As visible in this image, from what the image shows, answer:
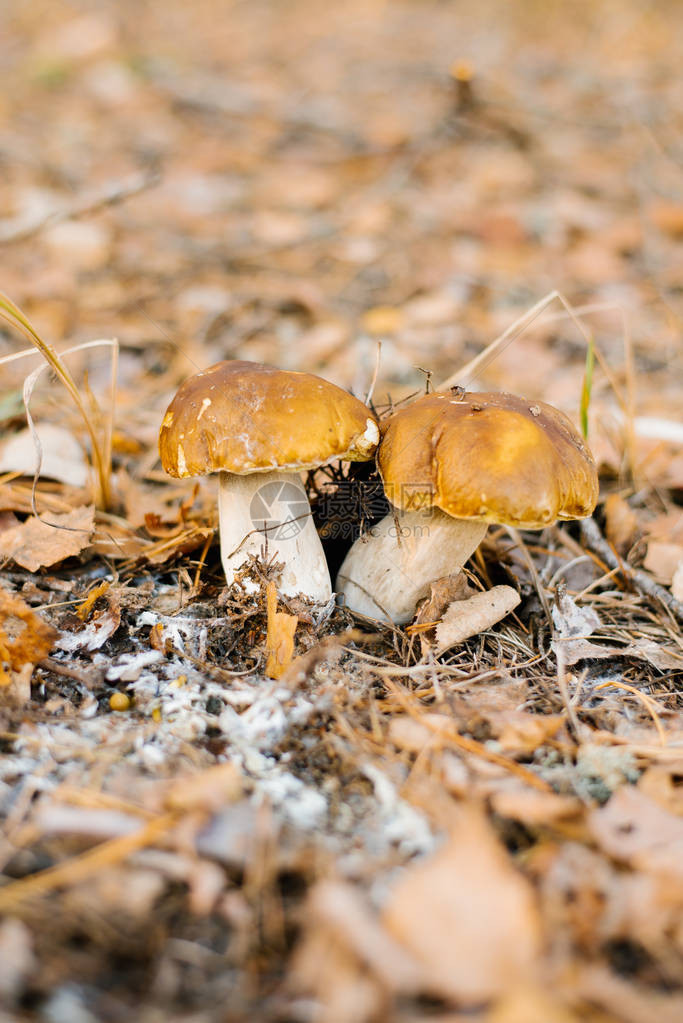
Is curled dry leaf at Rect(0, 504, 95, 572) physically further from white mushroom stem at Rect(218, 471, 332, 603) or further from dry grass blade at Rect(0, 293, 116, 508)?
white mushroom stem at Rect(218, 471, 332, 603)

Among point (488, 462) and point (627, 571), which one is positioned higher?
point (488, 462)

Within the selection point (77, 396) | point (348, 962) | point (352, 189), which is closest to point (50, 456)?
point (77, 396)

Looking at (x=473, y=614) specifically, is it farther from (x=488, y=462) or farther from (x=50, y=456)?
(x=50, y=456)

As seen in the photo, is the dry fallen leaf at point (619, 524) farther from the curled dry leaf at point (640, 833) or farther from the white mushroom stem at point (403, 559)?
the curled dry leaf at point (640, 833)

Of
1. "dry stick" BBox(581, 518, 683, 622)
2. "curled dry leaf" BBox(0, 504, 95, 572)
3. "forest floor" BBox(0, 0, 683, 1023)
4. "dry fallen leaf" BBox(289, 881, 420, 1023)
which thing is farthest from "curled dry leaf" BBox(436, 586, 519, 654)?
"curled dry leaf" BBox(0, 504, 95, 572)

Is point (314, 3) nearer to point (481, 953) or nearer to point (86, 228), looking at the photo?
point (86, 228)
